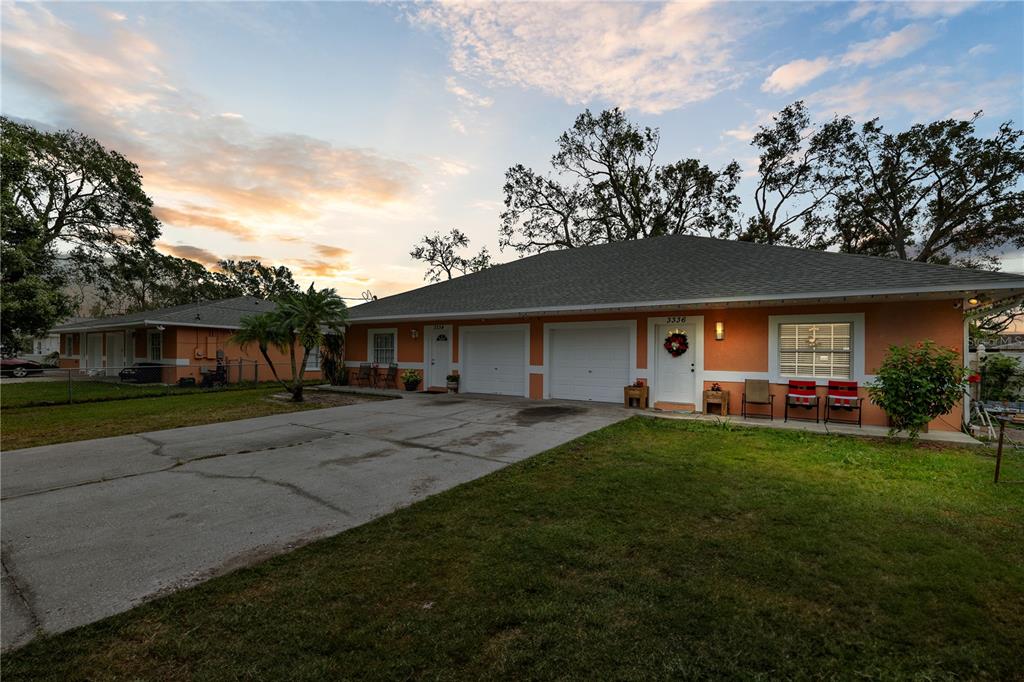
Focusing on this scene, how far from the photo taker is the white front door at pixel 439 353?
45.6 feet

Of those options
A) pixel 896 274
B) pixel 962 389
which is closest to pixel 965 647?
pixel 962 389

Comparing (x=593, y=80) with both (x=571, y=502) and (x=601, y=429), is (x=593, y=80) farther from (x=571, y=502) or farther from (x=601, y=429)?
(x=571, y=502)

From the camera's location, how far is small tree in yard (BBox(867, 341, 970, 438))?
21.8 ft

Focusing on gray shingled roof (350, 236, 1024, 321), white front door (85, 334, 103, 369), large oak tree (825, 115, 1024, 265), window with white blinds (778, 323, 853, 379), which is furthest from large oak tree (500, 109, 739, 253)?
white front door (85, 334, 103, 369)

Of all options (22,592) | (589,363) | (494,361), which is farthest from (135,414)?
(589,363)

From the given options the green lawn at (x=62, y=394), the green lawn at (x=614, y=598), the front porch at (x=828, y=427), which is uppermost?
the green lawn at (x=614, y=598)

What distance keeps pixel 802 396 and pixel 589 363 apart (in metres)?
4.84

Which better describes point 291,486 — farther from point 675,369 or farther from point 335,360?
point 335,360

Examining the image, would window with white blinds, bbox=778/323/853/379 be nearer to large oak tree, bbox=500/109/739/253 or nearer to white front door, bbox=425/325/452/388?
white front door, bbox=425/325/452/388

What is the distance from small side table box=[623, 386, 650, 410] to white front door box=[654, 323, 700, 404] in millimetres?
344

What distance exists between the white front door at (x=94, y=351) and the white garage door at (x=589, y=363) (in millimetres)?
24808

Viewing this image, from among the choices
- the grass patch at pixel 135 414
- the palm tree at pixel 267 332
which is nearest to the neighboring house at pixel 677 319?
the palm tree at pixel 267 332

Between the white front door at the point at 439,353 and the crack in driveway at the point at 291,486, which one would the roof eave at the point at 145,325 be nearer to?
the white front door at the point at 439,353

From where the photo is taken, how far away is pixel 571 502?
4.17 metres
